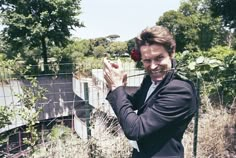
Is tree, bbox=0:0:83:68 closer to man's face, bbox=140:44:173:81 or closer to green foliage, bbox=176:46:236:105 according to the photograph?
green foliage, bbox=176:46:236:105

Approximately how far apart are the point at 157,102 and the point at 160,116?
0.06 meters

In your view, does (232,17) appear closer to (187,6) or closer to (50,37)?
(50,37)

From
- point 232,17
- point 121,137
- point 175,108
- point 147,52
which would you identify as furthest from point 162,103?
point 232,17

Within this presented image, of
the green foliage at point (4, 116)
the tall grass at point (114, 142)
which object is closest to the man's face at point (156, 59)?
the tall grass at point (114, 142)

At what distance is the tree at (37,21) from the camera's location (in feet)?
51.3

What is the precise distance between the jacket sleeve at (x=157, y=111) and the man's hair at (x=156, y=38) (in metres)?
0.15

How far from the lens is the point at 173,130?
111cm

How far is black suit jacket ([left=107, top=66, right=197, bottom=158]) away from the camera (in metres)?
1.05

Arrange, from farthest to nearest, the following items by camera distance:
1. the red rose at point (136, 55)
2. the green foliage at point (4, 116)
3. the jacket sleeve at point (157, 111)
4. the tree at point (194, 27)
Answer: the tree at point (194, 27), the green foliage at point (4, 116), the red rose at point (136, 55), the jacket sleeve at point (157, 111)

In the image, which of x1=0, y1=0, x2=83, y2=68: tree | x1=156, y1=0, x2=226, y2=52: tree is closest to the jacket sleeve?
x1=0, y1=0, x2=83, y2=68: tree

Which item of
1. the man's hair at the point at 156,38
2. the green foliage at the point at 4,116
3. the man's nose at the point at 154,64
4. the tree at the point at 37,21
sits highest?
the tree at the point at 37,21

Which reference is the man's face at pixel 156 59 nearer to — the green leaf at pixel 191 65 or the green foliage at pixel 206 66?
the green foliage at pixel 206 66

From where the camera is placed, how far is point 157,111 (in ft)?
3.48

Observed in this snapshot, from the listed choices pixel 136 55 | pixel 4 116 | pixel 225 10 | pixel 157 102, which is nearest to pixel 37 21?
pixel 225 10
